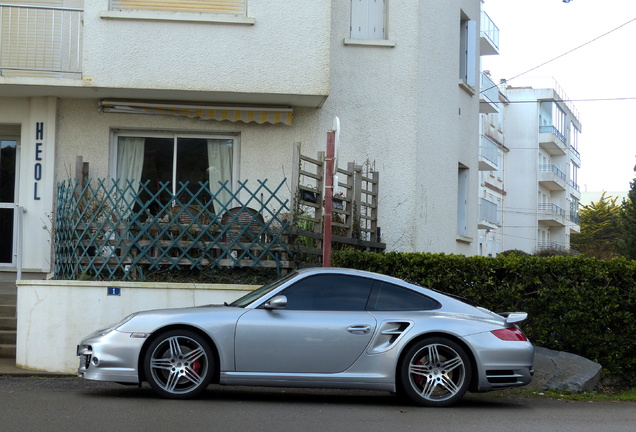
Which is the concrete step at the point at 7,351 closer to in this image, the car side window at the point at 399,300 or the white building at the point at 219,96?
the white building at the point at 219,96

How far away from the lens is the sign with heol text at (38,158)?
47.5 feet

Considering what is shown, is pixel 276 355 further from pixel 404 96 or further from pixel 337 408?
pixel 404 96

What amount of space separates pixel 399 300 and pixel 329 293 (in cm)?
71

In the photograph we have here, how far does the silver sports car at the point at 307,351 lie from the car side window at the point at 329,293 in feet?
0.15

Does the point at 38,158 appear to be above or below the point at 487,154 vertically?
below

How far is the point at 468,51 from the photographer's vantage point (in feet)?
57.9

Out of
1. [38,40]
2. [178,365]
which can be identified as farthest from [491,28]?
[178,365]

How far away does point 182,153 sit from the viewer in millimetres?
14828

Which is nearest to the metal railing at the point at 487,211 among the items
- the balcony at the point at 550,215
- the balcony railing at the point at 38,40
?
the balcony at the point at 550,215

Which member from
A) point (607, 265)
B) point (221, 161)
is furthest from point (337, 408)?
point (221, 161)

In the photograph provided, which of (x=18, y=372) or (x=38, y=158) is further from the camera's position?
(x=38, y=158)

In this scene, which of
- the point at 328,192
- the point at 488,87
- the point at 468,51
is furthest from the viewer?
the point at 488,87

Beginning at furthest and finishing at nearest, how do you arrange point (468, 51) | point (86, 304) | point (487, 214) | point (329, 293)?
point (487, 214)
point (468, 51)
point (86, 304)
point (329, 293)

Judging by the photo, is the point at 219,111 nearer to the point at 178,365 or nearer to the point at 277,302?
the point at 277,302
